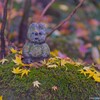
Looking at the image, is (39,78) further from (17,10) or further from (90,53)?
(17,10)

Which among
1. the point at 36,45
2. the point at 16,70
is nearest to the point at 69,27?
the point at 36,45

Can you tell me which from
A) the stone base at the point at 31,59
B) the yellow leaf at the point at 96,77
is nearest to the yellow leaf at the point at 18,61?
the stone base at the point at 31,59

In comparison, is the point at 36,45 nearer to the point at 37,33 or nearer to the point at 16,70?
the point at 37,33

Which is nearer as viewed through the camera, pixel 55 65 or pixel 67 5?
pixel 55 65

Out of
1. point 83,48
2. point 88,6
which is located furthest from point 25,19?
point 88,6

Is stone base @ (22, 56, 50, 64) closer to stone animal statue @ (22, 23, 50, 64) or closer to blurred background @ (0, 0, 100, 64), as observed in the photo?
stone animal statue @ (22, 23, 50, 64)

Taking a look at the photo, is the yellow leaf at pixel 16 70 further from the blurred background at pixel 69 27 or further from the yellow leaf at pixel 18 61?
the blurred background at pixel 69 27
